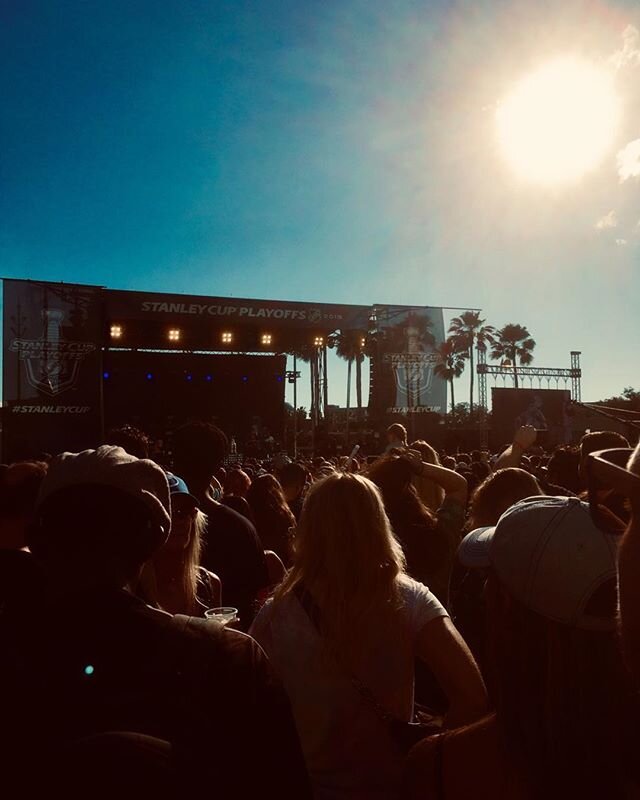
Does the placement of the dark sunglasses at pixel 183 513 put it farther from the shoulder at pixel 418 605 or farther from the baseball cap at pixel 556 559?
the baseball cap at pixel 556 559

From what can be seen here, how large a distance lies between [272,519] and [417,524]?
1690 millimetres

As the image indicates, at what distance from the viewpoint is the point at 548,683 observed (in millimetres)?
1030

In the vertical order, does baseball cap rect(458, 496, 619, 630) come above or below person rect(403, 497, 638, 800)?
above

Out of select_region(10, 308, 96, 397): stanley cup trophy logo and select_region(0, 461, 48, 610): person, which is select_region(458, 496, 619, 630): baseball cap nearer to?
select_region(0, 461, 48, 610): person

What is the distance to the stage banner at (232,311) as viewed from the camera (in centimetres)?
2319

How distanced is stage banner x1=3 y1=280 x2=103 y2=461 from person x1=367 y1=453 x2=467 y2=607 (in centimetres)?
2104

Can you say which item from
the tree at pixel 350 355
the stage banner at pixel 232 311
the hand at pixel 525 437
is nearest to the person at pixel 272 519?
the hand at pixel 525 437

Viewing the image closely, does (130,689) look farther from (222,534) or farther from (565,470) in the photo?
(565,470)

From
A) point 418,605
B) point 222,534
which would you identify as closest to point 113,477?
point 418,605

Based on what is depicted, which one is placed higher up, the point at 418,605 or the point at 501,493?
the point at 501,493

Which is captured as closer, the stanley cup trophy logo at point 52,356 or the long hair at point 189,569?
the long hair at point 189,569

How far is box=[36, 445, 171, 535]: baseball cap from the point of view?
1.35 m

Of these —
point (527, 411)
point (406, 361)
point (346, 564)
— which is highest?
point (406, 361)

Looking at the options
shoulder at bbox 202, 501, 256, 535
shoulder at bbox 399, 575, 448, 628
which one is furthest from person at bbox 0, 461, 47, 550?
shoulder at bbox 399, 575, 448, 628
